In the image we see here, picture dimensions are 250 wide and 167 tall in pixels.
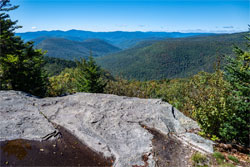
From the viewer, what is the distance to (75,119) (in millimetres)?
9398

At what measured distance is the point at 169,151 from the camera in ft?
24.6

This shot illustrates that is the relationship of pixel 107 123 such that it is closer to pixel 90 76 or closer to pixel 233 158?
pixel 233 158

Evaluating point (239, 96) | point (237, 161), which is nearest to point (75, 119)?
point (237, 161)

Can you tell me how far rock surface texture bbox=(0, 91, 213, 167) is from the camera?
24.5ft

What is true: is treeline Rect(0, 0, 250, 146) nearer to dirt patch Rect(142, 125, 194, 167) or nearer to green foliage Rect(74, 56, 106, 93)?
green foliage Rect(74, 56, 106, 93)

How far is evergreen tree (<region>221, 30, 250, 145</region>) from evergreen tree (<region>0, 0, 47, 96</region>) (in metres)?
15.7

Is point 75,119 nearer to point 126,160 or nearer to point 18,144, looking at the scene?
point 18,144

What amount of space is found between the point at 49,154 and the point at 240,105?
28.6 ft

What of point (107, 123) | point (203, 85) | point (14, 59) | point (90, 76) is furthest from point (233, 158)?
point (90, 76)

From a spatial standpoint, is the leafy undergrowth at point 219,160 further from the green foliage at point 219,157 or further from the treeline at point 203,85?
the treeline at point 203,85

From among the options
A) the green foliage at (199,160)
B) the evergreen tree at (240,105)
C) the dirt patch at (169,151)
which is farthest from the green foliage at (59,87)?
the evergreen tree at (240,105)

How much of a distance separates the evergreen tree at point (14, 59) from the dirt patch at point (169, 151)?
13.3 meters

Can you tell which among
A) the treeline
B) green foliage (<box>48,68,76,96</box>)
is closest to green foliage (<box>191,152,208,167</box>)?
the treeline

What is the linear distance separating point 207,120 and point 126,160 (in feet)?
13.7
